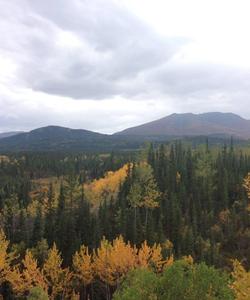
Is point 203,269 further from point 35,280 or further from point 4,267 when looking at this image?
point 4,267

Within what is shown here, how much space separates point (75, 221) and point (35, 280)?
26768 mm

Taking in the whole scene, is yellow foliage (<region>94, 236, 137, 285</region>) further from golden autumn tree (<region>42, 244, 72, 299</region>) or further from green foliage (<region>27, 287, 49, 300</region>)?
green foliage (<region>27, 287, 49, 300</region>)

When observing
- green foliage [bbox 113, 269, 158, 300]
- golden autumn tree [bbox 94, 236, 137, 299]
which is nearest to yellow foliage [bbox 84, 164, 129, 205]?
golden autumn tree [bbox 94, 236, 137, 299]

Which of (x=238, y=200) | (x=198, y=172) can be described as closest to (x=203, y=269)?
(x=238, y=200)

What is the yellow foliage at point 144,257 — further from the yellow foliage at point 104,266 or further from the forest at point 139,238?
the yellow foliage at point 104,266

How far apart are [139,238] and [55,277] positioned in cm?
2478

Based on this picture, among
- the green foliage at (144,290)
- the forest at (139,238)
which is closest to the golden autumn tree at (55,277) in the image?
the forest at (139,238)

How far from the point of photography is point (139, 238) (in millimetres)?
92062

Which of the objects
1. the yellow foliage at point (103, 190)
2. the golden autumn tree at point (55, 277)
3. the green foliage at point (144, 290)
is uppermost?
the green foliage at point (144, 290)

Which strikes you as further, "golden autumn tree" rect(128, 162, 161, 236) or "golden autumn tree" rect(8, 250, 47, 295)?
"golden autumn tree" rect(128, 162, 161, 236)

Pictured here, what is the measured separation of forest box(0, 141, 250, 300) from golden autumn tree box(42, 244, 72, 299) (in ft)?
0.54

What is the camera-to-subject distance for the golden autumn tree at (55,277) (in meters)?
71.4

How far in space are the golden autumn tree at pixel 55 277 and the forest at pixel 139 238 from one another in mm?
166

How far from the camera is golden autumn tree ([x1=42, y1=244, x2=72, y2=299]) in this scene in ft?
234
